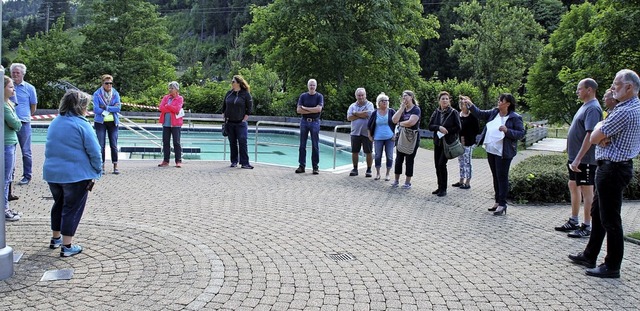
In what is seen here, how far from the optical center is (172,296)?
14.8ft

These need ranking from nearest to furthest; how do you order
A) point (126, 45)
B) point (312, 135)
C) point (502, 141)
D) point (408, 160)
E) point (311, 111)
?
1. point (502, 141)
2. point (408, 160)
3. point (311, 111)
4. point (312, 135)
5. point (126, 45)

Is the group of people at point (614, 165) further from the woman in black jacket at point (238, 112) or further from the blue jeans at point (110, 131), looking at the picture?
the blue jeans at point (110, 131)

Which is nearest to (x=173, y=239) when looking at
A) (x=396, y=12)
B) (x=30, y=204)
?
(x=30, y=204)

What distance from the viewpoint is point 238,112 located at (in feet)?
38.8

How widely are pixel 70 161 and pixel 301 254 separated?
245cm

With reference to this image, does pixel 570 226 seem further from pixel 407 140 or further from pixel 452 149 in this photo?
pixel 407 140

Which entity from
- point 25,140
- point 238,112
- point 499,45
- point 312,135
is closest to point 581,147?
point 312,135

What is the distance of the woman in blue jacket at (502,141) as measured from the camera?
8094mm

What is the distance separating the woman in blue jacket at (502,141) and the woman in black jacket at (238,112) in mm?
5254

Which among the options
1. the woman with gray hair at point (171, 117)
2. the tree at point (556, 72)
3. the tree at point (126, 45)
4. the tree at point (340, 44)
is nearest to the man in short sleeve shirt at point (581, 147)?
the woman with gray hair at point (171, 117)

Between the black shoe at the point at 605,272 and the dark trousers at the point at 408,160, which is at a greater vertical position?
the dark trousers at the point at 408,160

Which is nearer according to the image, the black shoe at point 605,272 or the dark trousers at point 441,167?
the black shoe at point 605,272

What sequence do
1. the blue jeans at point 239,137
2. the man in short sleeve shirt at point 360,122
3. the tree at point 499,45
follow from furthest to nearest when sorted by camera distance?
the tree at point 499,45 < the blue jeans at point 239,137 < the man in short sleeve shirt at point 360,122

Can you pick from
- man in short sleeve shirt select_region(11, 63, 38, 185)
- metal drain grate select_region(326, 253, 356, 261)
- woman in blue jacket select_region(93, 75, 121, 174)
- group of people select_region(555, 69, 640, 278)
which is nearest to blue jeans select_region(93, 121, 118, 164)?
woman in blue jacket select_region(93, 75, 121, 174)
